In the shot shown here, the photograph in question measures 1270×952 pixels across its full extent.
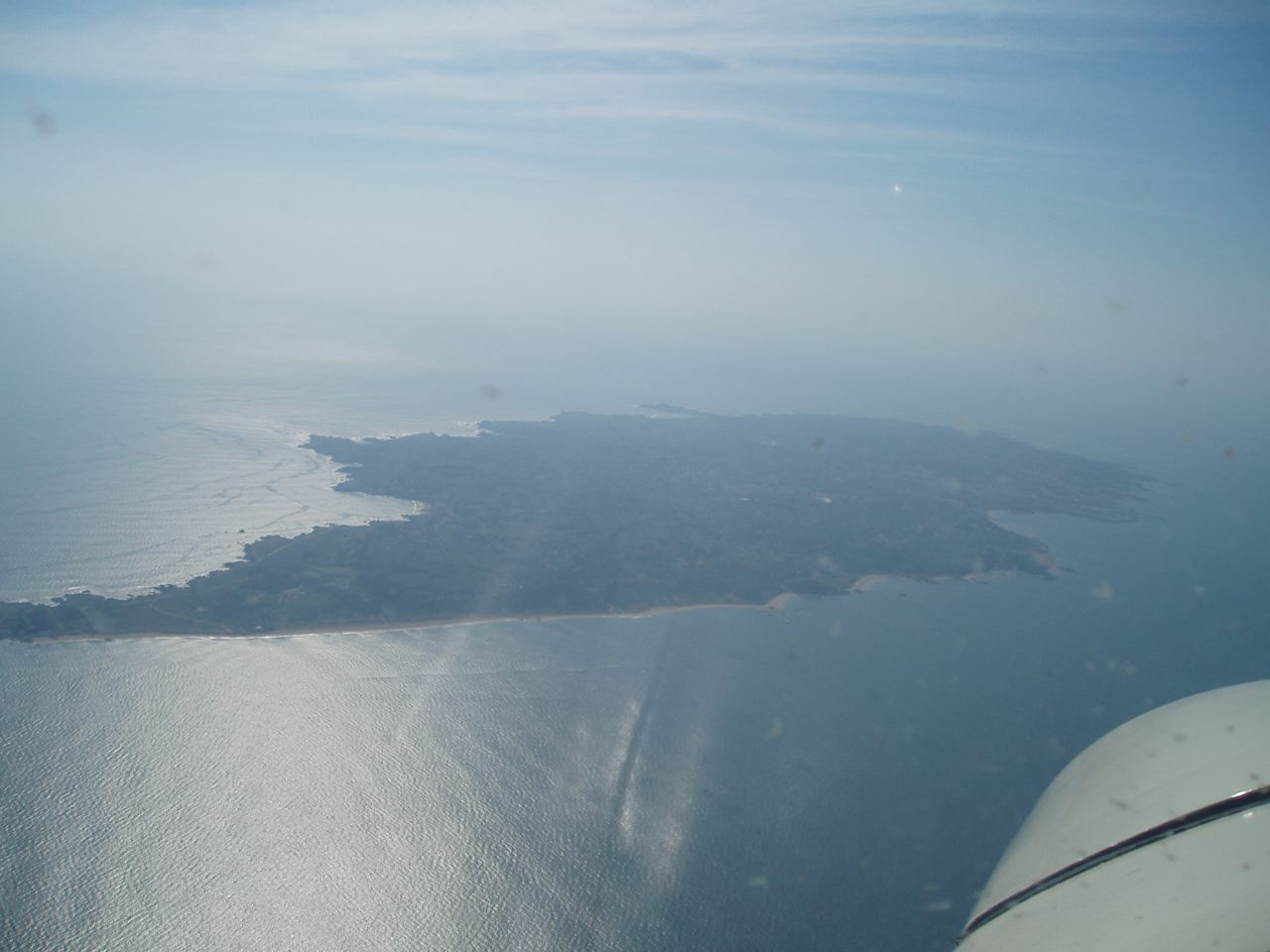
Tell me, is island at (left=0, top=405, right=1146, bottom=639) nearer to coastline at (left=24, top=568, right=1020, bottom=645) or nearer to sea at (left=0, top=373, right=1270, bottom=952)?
coastline at (left=24, top=568, right=1020, bottom=645)

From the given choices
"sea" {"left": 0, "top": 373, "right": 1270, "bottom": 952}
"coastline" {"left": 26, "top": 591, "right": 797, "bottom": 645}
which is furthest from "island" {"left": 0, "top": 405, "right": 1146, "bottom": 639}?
"sea" {"left": 0, "top": 373, "right": 1270, "bottom": 952}

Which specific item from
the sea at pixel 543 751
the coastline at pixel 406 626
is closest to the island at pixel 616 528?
the coastline at pixel 406 626

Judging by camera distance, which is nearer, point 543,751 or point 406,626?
point 543,751

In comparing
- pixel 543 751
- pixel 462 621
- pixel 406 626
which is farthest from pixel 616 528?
pixel 543 751

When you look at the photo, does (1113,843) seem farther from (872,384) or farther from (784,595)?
(872,384)

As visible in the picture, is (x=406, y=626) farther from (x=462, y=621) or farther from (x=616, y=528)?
(x=616, y=528)
